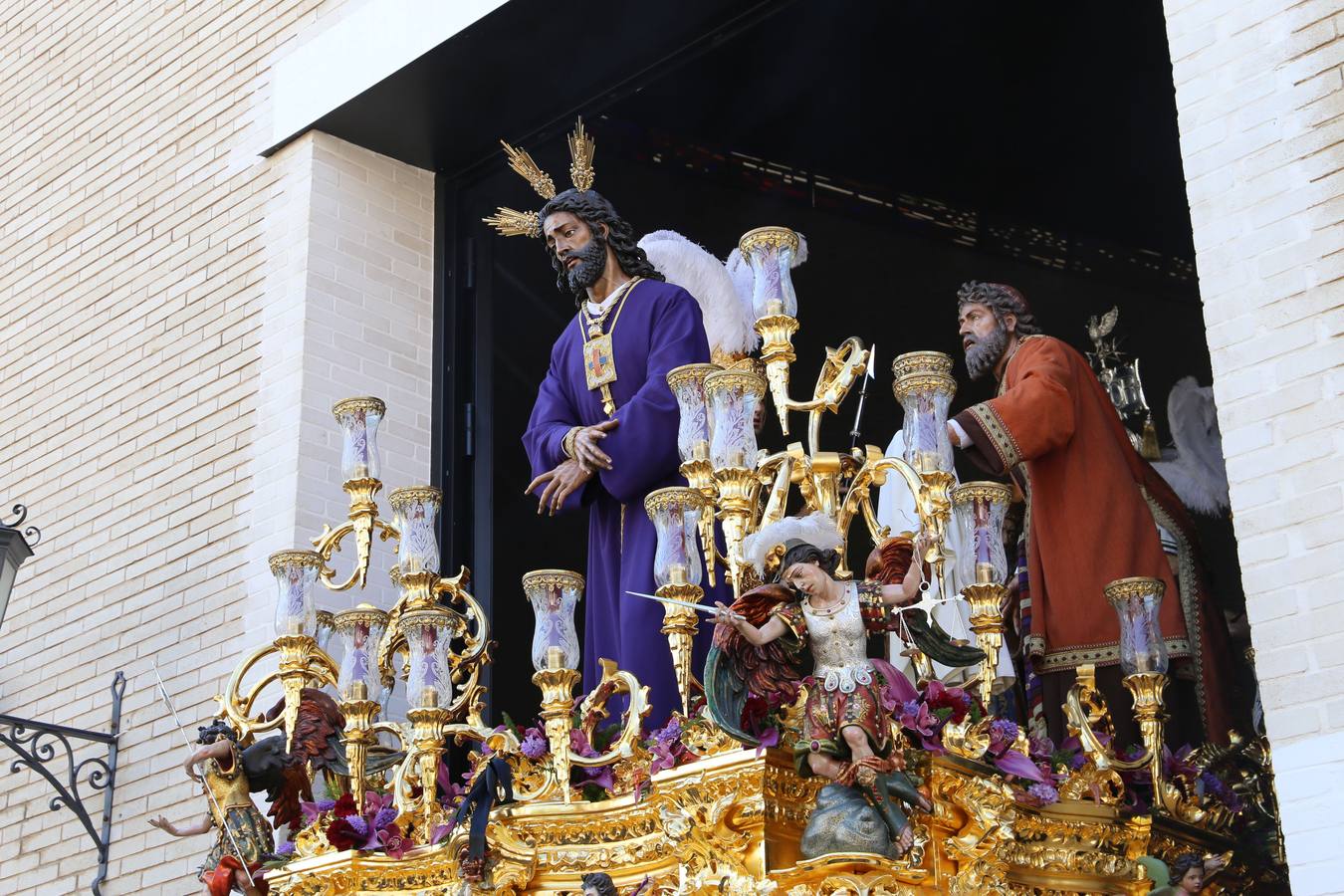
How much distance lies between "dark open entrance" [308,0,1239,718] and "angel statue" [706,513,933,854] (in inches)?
116

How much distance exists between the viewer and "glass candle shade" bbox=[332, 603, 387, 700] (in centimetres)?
652

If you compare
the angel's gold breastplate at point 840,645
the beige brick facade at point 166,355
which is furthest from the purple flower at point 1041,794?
the beige brick facade at point 166,355

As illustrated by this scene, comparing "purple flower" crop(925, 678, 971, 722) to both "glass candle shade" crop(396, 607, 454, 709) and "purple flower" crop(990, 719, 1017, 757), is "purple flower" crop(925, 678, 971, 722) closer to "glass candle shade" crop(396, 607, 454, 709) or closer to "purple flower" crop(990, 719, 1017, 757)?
"purple flower" crop(990, 719, 1017, 757)

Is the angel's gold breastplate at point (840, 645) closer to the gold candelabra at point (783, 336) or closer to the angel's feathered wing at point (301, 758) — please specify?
the gold candelabra at point (783, 336)

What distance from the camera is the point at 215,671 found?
8.05 metres

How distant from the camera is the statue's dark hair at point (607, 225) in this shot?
24.0ft

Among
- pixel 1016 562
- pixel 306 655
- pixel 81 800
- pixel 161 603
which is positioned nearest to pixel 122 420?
pixel 161 603

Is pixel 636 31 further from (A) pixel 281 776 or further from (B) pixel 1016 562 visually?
(A) pixel 281 776

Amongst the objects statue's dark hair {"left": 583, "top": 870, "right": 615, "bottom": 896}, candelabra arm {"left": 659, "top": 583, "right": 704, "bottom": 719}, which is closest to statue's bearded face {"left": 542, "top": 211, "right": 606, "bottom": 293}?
candelabra arm {"left": 659, "top": 583, "right": 704, "bottom": 719}

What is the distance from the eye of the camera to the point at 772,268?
247 inches

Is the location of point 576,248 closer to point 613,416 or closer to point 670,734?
point 613,416

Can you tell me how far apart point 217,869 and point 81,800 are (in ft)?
5.92

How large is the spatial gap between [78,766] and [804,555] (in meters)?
3.80

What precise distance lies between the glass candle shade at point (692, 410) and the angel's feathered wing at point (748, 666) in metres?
0.54
